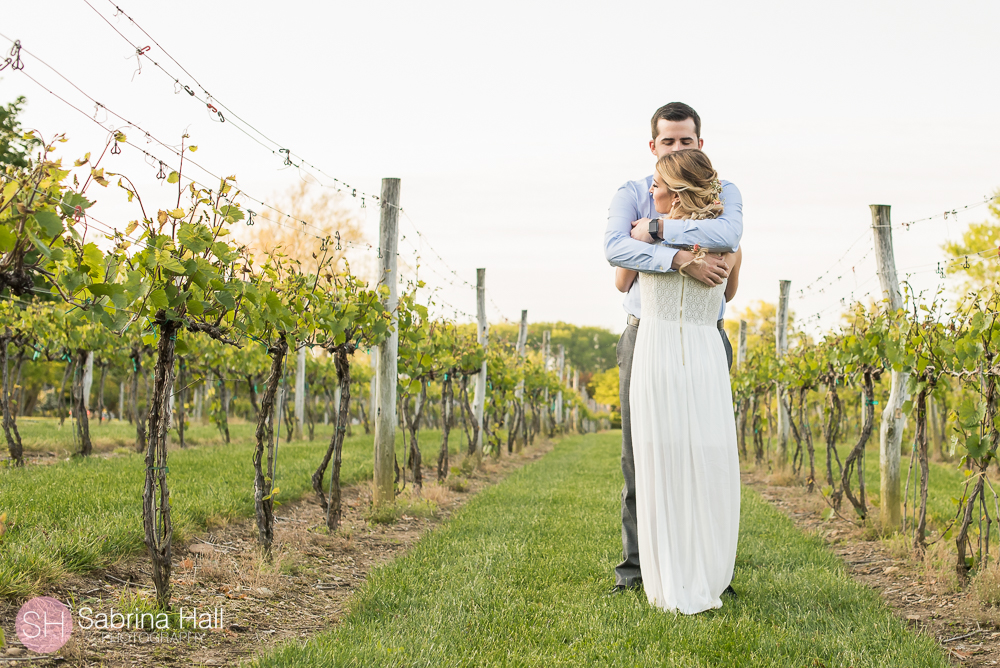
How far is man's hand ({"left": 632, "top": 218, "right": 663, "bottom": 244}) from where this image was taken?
127 inches

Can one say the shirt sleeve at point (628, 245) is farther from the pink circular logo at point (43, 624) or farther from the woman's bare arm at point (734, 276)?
the pink circular logo at point (43, 624)

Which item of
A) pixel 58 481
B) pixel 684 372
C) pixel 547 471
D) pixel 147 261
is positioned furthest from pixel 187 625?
pixel 547 471

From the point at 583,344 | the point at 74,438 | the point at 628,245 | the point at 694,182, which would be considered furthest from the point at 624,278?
the point at 583,344

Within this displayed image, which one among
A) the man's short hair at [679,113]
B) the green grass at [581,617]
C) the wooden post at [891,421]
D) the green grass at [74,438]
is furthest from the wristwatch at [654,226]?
the green grass at [74,438]

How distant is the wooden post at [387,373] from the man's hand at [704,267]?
4.04m

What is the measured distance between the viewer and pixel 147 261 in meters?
3.11

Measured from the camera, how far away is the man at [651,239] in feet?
10.2

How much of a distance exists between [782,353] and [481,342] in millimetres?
4640

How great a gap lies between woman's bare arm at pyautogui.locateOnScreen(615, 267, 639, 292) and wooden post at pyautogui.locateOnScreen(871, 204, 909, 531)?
3.26m

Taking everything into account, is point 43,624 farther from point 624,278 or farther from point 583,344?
point 583,344

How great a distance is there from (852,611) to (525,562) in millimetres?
1700

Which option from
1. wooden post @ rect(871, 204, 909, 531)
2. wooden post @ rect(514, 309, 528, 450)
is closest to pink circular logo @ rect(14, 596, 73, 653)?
wooden post @ rect(871, 204, 909, 531)

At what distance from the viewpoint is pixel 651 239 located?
322 cm

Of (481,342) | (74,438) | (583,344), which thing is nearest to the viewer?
(74,438)
